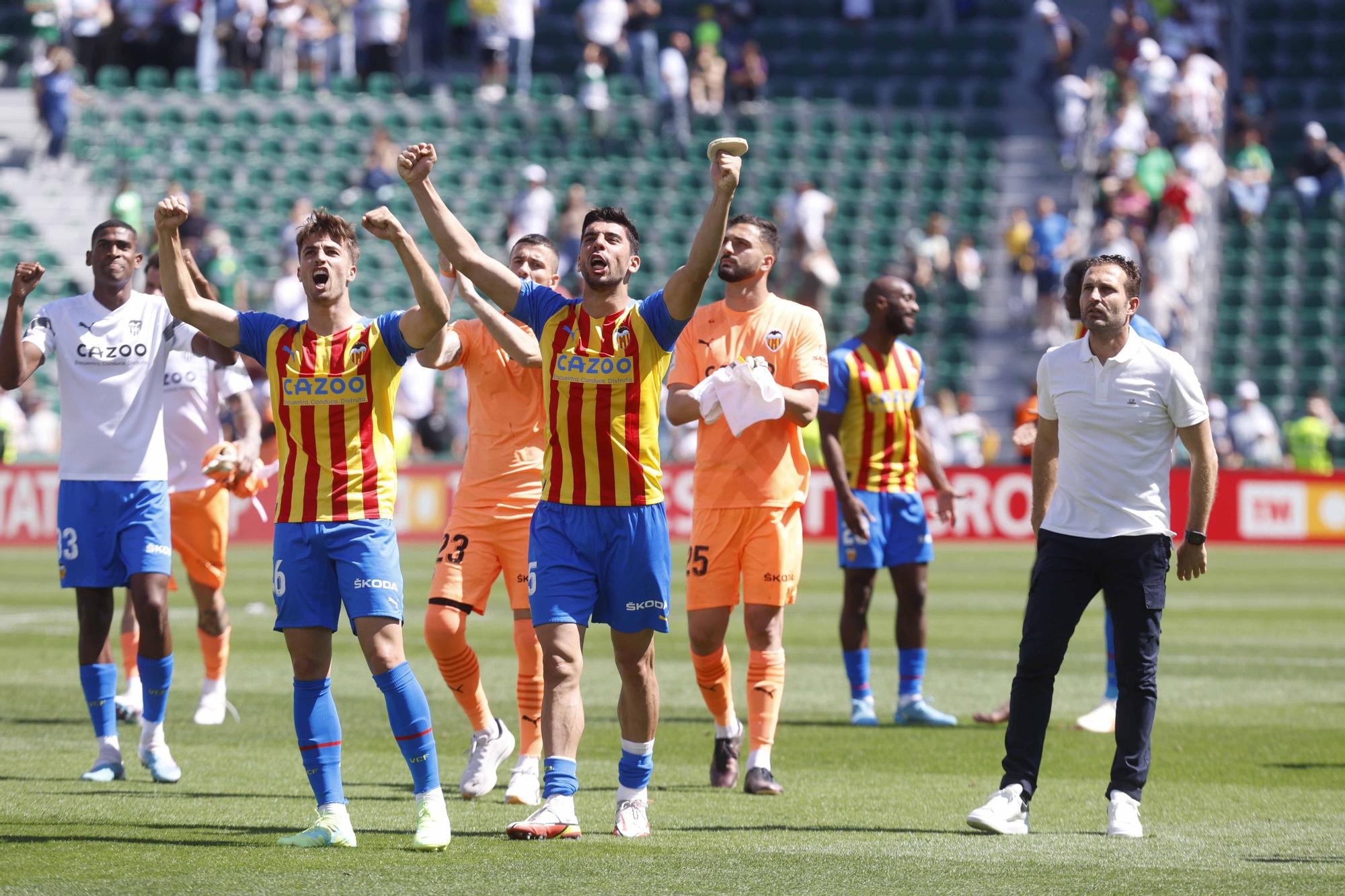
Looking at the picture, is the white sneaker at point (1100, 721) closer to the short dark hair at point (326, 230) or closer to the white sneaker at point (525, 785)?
the white sneaker at point (525, 785)

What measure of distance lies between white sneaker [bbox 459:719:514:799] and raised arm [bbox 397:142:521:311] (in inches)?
84.5

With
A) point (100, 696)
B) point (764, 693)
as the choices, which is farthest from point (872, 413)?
point (100, 696)

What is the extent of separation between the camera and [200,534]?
32.5 ft

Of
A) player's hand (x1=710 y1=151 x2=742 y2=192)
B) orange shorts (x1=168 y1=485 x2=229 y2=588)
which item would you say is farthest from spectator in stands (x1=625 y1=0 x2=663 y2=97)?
player's hand (x1=710 y1=151 x2=742 y2=192)

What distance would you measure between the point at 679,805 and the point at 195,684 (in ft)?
16.1

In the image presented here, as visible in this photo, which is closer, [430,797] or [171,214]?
[430,797]

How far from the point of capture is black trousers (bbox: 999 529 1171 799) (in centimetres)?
691

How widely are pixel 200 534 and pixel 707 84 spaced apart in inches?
798

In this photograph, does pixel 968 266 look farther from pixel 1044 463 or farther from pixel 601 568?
pixel 601 568

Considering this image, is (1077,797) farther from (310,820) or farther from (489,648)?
(489,648)

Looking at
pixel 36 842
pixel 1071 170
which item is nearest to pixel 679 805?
pixel 36 842

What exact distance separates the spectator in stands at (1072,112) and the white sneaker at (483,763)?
22.8 m

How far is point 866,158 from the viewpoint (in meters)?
29.2

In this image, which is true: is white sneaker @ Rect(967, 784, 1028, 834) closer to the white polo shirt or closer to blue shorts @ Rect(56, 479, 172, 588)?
the white polo shirt
